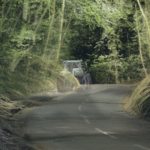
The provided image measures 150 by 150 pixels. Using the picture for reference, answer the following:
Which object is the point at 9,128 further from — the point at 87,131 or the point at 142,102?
the point at 142,102

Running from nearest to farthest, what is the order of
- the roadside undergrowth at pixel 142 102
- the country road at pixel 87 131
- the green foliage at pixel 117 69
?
the country road at pixel 87 131 → the roadside undergrowth at pixel 142 102 → the green foliage at pixel 117 69

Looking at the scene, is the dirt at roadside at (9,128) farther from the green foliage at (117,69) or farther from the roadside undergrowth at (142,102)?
the green foliage at (117,69)

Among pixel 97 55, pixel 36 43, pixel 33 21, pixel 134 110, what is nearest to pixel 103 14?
pixel 134 110

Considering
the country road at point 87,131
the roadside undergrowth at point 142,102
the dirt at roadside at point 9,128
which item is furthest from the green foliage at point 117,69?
the country road at point 87,131

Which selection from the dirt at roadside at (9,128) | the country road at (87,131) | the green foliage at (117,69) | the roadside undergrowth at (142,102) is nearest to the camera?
the dirt at roadside at (9,128)

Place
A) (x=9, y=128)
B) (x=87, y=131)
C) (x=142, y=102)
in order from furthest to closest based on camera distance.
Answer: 1. (x=142, y=102)
2. (x=87, y=131)
3. (x=9, y=128)

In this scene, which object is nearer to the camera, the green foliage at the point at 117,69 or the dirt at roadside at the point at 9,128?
the dirt at roadside at the point at 9,128

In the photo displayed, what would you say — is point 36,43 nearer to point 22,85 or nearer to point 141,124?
point 22,85

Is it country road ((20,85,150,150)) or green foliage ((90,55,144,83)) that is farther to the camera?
green foliage ((90,55,144,83))

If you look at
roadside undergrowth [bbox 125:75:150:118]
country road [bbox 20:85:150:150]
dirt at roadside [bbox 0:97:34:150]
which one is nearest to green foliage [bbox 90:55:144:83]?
dirt at roadside [bbox 0:97:34:150]

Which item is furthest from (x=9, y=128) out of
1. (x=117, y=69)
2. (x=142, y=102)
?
(x=117, y=69)

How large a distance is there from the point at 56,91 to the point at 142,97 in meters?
22.5

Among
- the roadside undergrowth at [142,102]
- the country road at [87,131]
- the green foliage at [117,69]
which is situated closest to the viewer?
the country road at [87,131]

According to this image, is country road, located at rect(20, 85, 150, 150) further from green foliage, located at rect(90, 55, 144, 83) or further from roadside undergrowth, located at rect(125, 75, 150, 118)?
green foliage, located at rect(90, 55, 144, 83)
